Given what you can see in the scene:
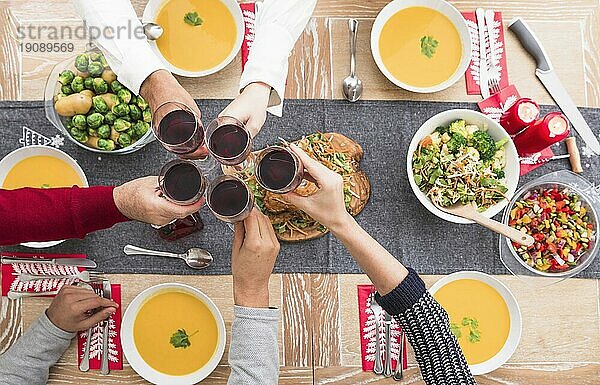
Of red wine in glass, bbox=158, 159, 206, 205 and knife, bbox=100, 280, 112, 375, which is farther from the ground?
red wine in glass, bbox=158, 159, 206, 205

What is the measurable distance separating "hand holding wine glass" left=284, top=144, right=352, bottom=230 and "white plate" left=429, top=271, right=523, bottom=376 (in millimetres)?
390

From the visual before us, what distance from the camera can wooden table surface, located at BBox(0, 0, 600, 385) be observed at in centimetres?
156

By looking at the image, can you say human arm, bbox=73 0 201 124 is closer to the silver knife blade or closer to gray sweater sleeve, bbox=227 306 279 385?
gray sweater sleeve, bbox=227 306 279 385

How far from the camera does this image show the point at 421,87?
1610 mm

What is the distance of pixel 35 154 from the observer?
1547 mm

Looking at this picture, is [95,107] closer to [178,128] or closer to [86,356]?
[178,128]

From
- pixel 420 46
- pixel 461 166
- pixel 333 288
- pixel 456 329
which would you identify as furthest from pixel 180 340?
pixel 420 46

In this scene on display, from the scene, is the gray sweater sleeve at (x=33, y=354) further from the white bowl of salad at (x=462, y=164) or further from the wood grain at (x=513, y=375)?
the white bowl of salad at (x=462, y=164)

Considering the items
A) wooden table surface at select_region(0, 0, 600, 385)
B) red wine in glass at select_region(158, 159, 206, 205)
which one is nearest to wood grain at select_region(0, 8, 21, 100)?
wooden table surface at select_region(0, 0, 600, 385)

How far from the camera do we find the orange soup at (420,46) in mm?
1617

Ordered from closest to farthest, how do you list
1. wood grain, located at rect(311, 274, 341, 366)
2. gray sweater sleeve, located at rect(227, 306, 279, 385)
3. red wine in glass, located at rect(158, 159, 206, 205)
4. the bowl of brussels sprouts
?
red wine in glass, located at rect(158, 159, 206, 205)
gray sweater sleeve, located at rect(227, 306, 279, 385)
the bowl of brussels sprouts
wood grain, located at rect(311, 274, 341, 366)

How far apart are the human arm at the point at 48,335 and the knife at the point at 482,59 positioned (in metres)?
1.08

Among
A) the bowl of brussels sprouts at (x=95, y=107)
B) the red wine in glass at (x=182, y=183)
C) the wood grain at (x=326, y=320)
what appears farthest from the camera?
the wood grain at (x=326, y=320)

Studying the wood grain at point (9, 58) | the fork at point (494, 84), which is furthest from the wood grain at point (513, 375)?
the wood grain at point (9, 58)
